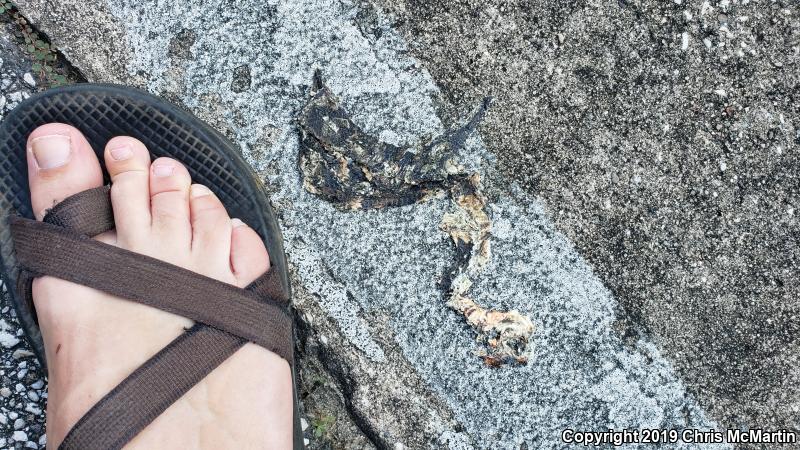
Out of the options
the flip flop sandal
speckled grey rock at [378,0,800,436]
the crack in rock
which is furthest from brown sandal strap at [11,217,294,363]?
speckled grey rock at [378,0,800,436]

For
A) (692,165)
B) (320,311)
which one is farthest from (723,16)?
(320,311)

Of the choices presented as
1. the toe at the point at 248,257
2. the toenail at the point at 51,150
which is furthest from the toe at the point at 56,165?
the toe at the point at 248,257

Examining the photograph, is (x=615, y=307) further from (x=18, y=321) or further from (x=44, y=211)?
(x=18, y=321)

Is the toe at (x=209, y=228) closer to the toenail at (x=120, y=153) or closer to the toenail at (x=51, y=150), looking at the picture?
the toenail at (x=120, y=153)

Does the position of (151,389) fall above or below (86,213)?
below

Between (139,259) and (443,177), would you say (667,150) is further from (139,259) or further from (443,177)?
(139,259)

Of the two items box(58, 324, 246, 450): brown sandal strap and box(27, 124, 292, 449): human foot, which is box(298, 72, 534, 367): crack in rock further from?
box(58, 324, 246, 450): brown sandal strap

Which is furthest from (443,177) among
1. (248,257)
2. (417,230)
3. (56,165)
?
(56,165)
